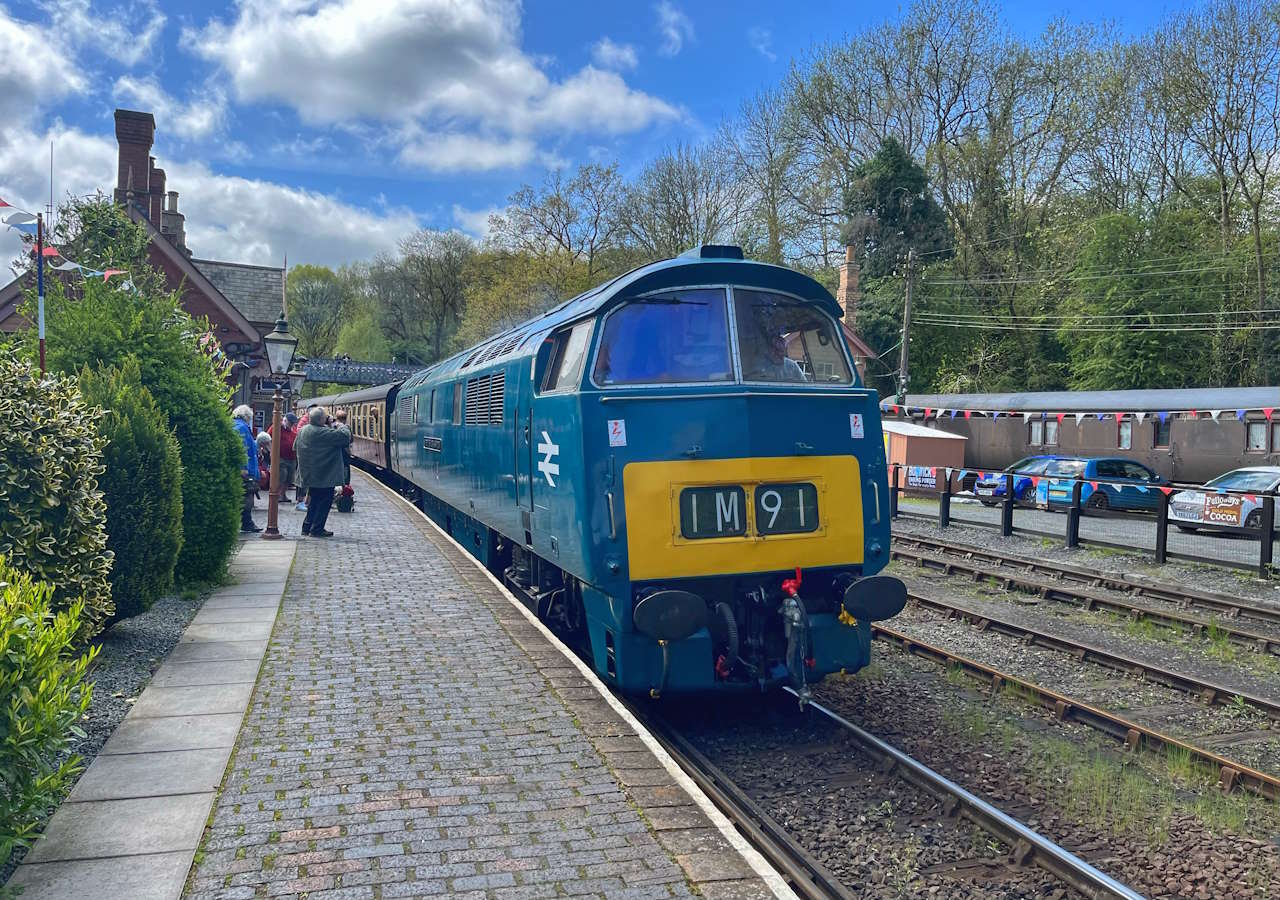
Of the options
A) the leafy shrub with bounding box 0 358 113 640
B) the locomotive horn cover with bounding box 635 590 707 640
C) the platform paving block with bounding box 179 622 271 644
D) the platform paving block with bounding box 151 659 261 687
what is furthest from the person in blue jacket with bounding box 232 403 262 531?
the locomotive horn cover with bounding box 635 590 707 640

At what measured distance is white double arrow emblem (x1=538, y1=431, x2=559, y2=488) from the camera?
22.5ft

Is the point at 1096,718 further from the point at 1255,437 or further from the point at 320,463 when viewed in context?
the point at 1255,437

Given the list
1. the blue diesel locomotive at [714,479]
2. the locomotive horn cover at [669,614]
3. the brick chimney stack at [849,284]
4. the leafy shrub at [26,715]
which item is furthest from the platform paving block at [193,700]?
the brick chimney stack at [849,284]

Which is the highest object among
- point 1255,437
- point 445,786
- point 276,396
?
point 276,396

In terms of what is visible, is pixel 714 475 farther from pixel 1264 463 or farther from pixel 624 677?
pixel 1264 463

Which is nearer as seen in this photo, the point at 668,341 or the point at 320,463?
the point at 668,341

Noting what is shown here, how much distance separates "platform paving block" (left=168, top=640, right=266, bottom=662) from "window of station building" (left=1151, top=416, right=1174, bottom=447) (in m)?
27.5

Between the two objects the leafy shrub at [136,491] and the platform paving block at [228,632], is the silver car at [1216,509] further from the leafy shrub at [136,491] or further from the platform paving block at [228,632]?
the leafy shrub at [136,491]

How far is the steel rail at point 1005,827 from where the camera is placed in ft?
14.4

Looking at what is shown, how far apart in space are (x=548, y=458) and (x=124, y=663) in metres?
3.45

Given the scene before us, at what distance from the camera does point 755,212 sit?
44219mm

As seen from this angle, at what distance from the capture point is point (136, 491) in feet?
25.3

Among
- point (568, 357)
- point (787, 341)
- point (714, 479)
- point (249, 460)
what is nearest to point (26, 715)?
point (714, 479)

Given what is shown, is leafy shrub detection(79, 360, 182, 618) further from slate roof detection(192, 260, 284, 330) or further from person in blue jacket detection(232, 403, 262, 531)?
slate roof detection(192, 260, 284, 330)
